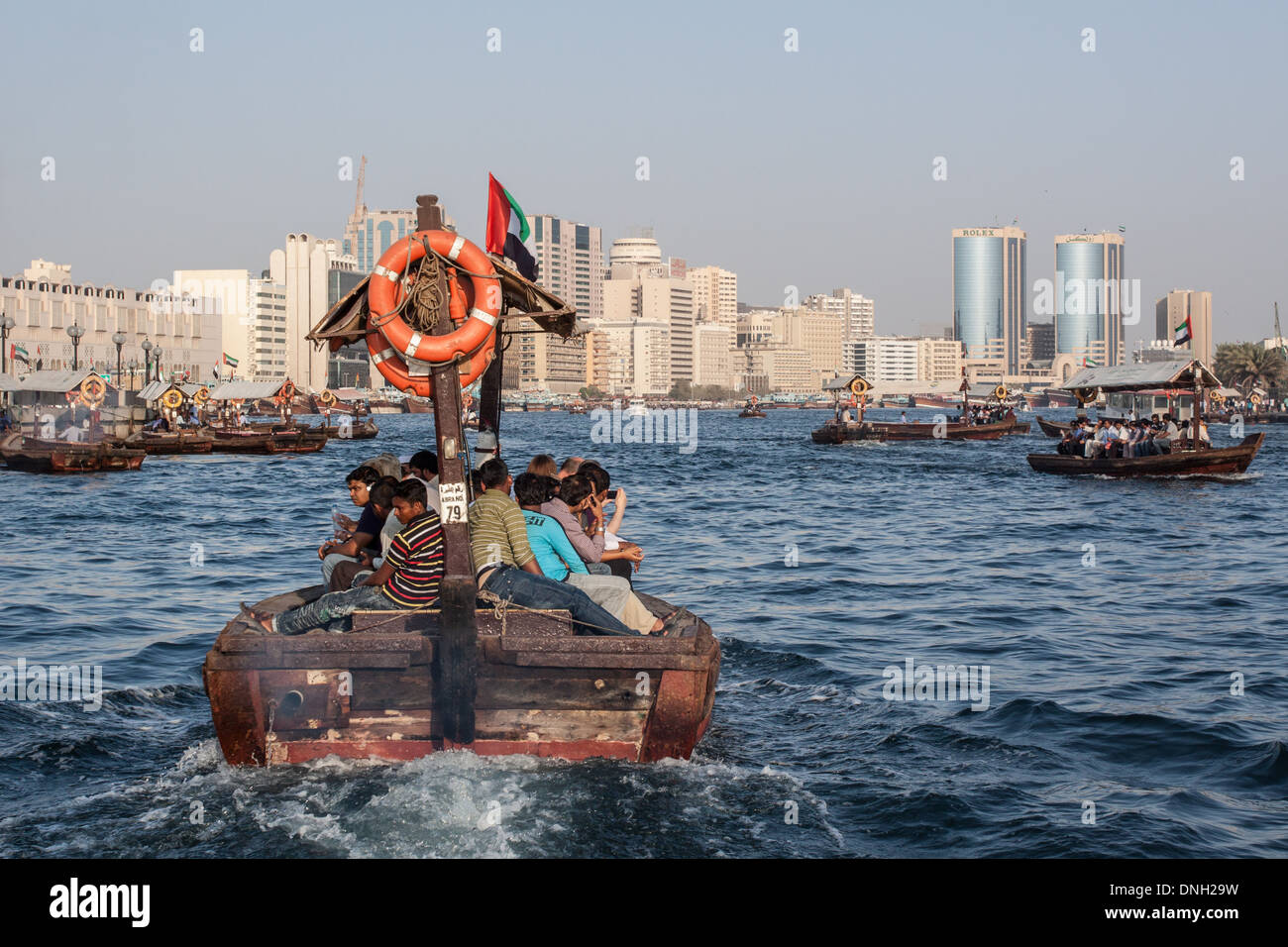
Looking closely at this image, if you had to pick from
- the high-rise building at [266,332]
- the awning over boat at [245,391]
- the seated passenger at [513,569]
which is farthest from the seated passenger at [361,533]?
the high-rise building at [266,332]

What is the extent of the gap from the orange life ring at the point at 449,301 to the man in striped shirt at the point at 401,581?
3.55ft

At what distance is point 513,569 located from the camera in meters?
8.70

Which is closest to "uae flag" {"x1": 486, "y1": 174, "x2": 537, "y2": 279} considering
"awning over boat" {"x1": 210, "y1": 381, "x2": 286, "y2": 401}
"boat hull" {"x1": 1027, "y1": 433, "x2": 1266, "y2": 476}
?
"boat hull" {"x1": 1027, "y1": 433, "x2": 1266, "y2": 476}

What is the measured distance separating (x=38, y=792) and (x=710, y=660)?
4.70m

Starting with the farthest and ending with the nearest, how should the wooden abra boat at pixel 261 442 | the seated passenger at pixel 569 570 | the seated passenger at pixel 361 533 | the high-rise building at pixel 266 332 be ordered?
the high-rise building at pixel 266 332
the wooden abra boat at pixel 261 442
the seated passenger at pixel 361 533
the seated passenger at pixel 569 570

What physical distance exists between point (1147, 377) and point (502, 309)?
119 ft

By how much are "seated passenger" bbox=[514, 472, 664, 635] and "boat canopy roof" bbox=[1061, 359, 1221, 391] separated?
3279cm

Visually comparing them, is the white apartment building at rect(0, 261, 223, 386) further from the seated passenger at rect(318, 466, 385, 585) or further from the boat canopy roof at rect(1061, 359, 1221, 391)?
the seated passenger at rect(318, 466, 385, 585)

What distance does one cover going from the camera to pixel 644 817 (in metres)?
7.78

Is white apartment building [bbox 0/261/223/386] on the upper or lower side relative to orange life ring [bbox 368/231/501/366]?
upper

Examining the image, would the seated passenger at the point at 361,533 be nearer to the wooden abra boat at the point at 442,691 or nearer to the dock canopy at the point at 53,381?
the wooden abra boat at the point at 442,691

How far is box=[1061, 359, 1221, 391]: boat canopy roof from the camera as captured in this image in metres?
38.7

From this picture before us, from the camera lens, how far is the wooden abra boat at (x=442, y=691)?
8.16 metres
